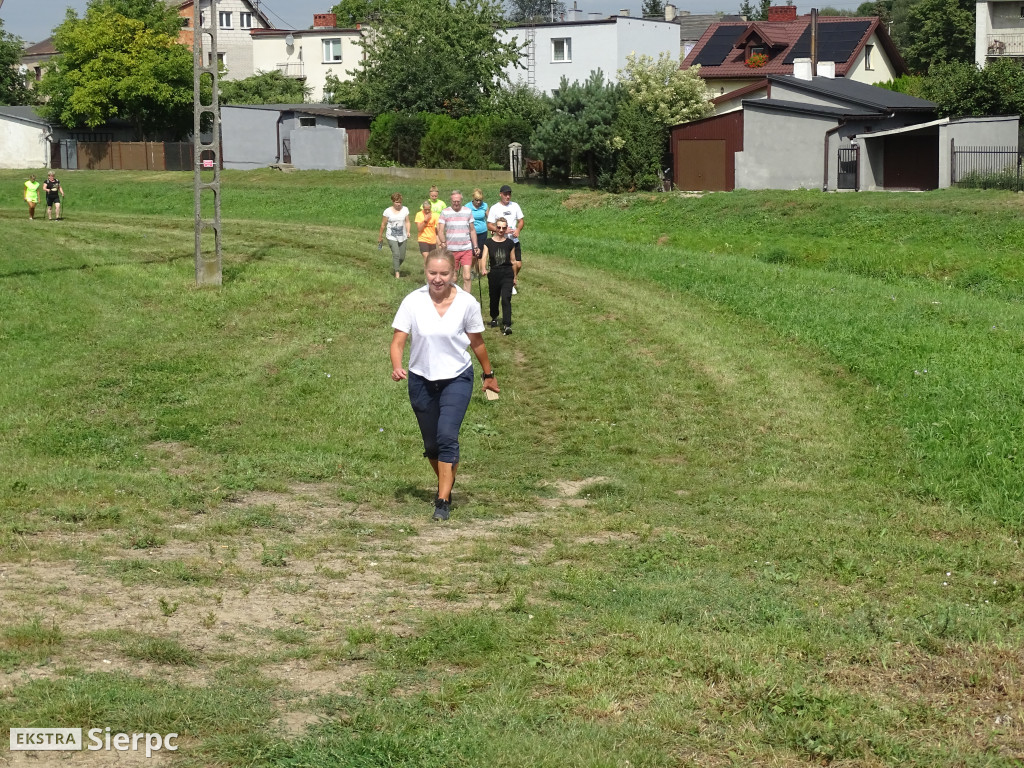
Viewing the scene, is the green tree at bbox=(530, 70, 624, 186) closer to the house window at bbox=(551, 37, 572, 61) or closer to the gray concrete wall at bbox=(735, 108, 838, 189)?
the gray concrete wall at bbox=(735, 108, 838, 189)

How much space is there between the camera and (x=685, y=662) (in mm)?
5832

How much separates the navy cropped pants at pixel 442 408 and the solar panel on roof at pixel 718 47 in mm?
55903

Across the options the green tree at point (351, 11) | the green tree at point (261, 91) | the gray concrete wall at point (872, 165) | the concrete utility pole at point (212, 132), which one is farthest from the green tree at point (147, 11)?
the concrete utility pole at point (212, 132)

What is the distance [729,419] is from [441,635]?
23.9 ft

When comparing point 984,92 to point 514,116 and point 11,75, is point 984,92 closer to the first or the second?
point 514,116

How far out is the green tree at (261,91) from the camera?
71688 millimetres

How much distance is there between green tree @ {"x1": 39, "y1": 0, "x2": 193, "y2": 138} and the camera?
60.9 meters

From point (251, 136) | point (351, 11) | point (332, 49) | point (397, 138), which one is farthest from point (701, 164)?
point (351, 11)

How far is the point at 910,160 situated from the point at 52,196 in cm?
2771

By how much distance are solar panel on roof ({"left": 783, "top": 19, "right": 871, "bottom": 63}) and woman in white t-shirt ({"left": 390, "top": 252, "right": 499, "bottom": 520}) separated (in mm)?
55551

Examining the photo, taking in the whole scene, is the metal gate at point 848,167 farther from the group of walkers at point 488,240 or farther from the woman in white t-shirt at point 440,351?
the woman in white t-shirt at point 440,351

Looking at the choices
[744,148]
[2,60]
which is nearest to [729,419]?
[744,148]

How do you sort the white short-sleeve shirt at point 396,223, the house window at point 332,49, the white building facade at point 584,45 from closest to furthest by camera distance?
the white short-sleeve shirt at point 396,223 < the white building facade at point 584,45 < the house window at point 332,49

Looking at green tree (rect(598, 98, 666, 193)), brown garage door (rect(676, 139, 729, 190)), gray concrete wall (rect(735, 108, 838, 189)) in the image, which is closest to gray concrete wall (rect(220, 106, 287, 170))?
green tree (rect(598, 98, 666, 193))
